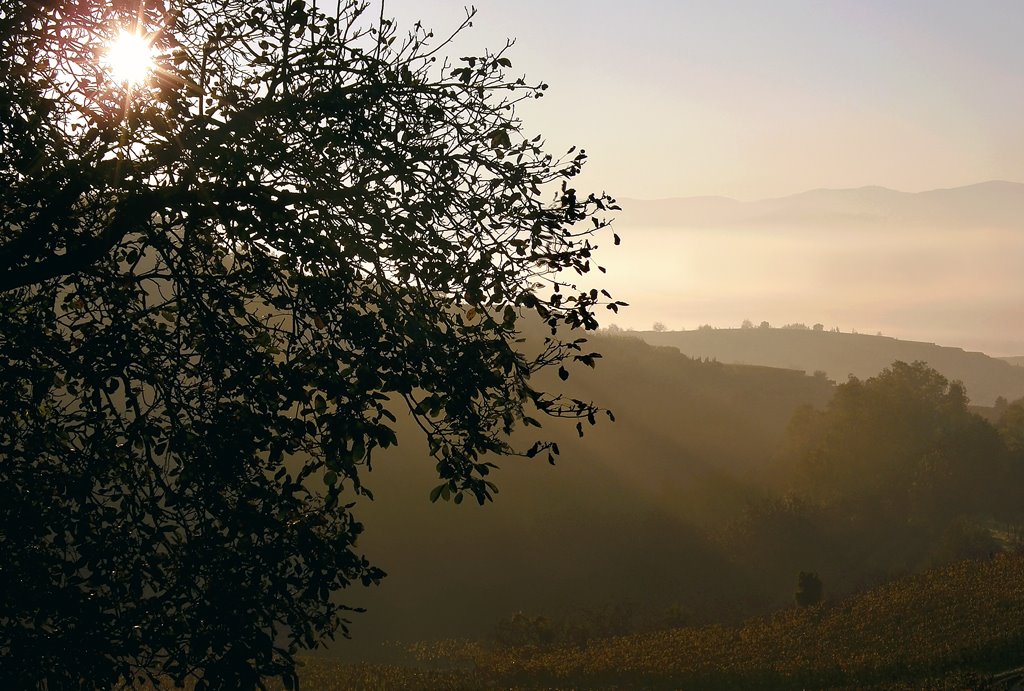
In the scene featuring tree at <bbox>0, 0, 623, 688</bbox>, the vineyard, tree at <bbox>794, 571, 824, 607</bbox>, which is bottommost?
tree at <bbox>794, 571, 824, 607</bbox>

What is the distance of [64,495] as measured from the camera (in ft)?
27.8

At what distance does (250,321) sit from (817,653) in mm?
22637

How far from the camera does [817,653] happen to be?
2564 cm

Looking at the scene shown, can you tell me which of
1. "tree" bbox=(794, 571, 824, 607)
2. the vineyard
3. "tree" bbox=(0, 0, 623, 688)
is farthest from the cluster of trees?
"tree" bbox=(0, 0, 623, 688)

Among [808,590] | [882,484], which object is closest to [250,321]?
[808,590]

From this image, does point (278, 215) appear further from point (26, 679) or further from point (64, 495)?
point (26, 679)

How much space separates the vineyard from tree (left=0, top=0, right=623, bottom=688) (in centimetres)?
1296

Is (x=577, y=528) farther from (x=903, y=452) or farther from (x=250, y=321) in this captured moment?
(x=250, y=321)

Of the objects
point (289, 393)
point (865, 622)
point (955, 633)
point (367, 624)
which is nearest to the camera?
point (289, 393)

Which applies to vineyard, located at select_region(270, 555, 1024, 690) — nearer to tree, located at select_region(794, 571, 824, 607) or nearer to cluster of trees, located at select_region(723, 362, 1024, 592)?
tree, located at select_region(794, 571, 824, 607)

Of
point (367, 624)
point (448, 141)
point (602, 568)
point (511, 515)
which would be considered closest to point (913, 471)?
point (602, 568)

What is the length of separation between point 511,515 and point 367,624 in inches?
784

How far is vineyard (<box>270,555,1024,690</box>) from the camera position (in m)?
21.1

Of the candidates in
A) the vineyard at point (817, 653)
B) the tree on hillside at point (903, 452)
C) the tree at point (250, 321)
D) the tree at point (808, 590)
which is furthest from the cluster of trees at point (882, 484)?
the tree at point (250, 321)
